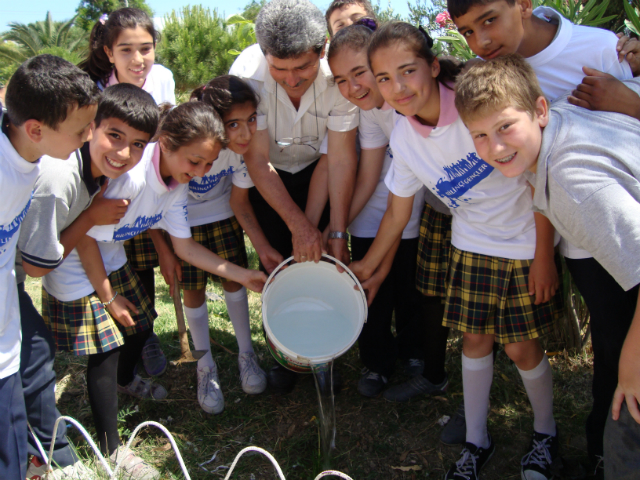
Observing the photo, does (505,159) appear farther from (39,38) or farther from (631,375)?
(39,38)

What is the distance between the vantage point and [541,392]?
1.89m

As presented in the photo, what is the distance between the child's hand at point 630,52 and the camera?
168 centimetres

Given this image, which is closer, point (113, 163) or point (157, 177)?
point (113, 163)

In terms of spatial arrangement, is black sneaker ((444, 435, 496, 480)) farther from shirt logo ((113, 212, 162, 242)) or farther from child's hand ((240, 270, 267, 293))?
shirt logo ((113, 212, 162, 242))

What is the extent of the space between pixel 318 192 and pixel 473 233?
2.73ft

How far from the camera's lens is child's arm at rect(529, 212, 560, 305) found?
5.55 ft

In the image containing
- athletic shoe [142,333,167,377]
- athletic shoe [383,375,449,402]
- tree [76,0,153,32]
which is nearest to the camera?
athletic shoe [383,375,449,402]

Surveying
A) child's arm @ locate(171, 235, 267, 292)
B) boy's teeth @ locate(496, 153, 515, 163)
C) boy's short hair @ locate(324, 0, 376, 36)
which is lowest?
child's arm @ locate(171, 235, 267, 292)

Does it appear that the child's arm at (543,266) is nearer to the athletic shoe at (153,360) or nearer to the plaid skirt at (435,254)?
the plaid skirt at (435,254)

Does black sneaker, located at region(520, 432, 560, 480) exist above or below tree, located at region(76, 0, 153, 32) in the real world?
below

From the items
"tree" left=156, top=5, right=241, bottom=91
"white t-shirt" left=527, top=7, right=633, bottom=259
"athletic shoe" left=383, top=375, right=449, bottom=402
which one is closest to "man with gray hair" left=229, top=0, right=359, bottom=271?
"athletic shoe" left=383, top=375, right=449, bottom=402

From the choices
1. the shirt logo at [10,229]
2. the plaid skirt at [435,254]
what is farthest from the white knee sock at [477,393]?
the shirt logo at [10,229]

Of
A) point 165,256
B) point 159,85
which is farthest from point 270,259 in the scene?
point 159,85

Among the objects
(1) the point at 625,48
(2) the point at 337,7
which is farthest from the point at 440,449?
(2) the point at 337,7
